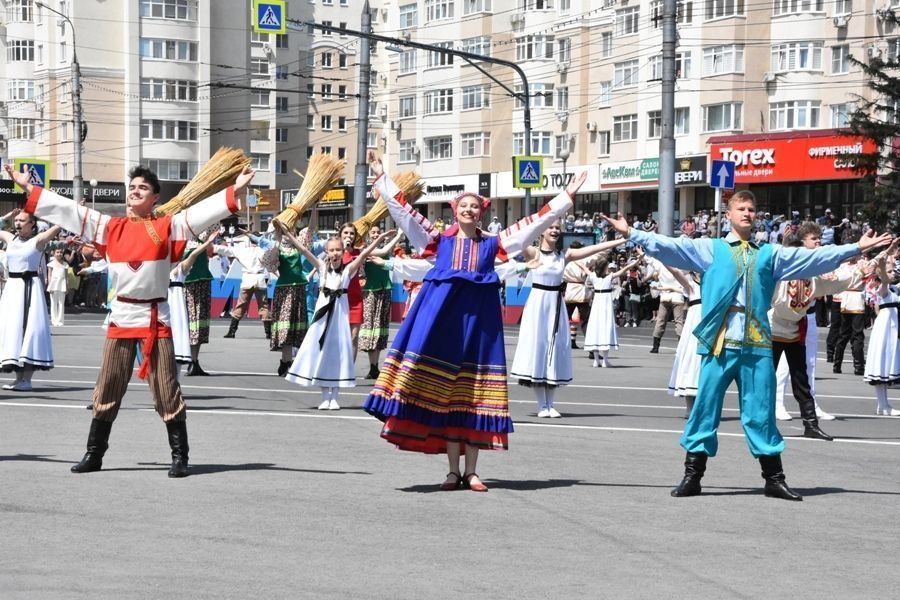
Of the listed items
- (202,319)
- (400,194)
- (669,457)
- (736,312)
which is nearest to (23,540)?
(400,194)

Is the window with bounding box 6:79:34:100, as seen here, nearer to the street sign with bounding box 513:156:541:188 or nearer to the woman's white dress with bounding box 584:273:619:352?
the street sign with bounding box 513:156:541:188

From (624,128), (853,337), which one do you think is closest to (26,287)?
(853,337)

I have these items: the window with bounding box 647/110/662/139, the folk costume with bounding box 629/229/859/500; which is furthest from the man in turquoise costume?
the window with bounding box 647/110/662/139

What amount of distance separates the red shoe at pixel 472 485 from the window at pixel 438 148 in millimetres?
75274

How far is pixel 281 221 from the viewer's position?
17.6 meters

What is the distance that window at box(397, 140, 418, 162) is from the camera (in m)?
88.4

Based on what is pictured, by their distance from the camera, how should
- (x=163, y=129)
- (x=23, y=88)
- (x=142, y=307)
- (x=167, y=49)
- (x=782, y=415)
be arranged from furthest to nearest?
1. (x=23, y=88)
2. (x=163, y=129)
3. (x=167, y=49)
4. (x=782, y=415)
5. (x=142, y=307)

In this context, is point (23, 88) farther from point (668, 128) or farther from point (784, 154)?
point (668, 128)

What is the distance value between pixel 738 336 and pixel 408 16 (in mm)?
80140

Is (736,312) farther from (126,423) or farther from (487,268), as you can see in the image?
(126,423)

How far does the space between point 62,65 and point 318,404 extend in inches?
3397

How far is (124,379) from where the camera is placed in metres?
10.8

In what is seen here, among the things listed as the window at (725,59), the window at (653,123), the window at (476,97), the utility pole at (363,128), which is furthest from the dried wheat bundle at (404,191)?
the window at (476,97)

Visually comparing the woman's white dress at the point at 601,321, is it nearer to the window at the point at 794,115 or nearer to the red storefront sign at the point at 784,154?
the red storefront sign at the point at 784,154
